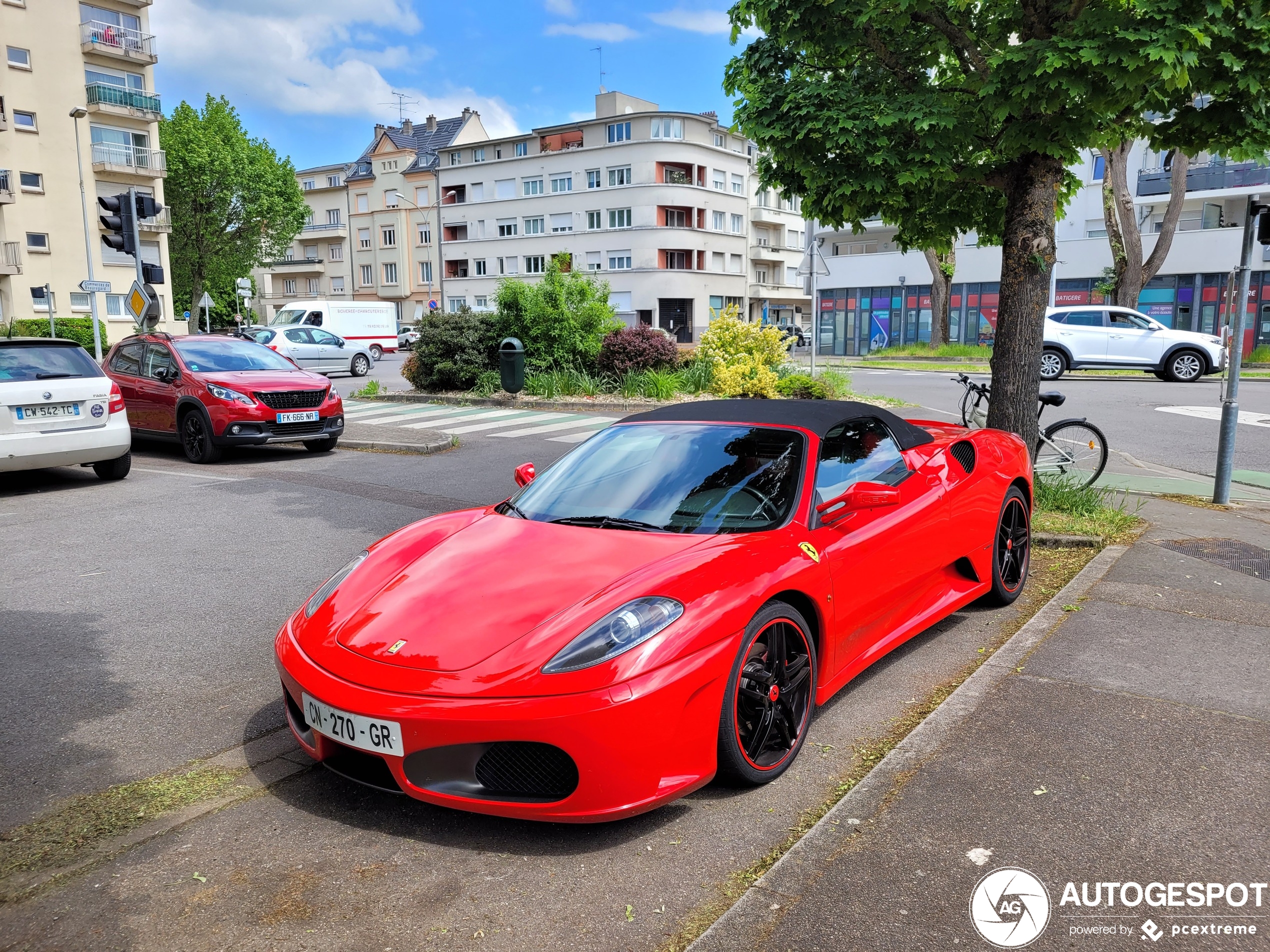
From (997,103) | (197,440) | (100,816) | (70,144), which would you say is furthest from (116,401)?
(70,144)

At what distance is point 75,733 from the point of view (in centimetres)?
396

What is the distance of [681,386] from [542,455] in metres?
6.43

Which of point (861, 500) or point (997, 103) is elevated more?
point (997, 103)

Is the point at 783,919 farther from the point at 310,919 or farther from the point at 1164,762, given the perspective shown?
the point at 1164,762

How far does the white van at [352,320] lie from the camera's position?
3312 centimetres

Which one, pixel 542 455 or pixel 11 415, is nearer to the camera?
pixel 11 415

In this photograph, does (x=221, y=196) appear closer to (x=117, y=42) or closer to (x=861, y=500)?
(x=117, y=42)

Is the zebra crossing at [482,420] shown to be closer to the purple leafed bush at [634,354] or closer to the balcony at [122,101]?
the purple leafed bush at [634,354]

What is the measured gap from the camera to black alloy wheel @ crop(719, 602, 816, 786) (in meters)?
3.25

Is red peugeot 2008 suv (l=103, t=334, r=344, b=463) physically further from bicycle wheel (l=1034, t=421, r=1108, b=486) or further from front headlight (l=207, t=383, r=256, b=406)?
bicycle wheel (l=1034, t=421, r=1108, b=486)

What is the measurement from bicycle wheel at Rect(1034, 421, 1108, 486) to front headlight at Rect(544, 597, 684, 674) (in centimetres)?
624

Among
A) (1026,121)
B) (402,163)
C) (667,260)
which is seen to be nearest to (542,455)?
(1026,121)

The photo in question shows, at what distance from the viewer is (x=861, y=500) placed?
12.7 feet

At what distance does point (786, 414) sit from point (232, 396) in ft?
29.5
